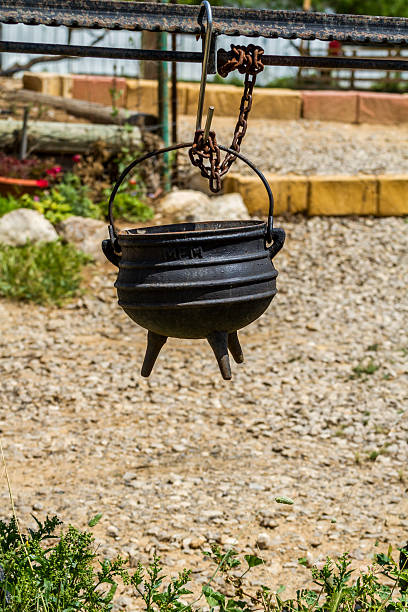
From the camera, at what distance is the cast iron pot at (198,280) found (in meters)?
2.08

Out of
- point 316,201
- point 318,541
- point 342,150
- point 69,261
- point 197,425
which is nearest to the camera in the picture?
point 318,541

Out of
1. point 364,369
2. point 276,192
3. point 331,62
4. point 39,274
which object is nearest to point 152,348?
point 331,62

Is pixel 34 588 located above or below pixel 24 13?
below

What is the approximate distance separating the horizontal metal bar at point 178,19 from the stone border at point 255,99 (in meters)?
8.83

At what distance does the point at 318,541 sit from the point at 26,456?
183 cm

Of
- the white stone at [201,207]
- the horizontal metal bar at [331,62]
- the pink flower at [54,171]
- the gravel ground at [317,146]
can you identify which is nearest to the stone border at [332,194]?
the white stone at [201,207]

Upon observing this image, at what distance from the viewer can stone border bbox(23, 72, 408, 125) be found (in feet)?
36.3

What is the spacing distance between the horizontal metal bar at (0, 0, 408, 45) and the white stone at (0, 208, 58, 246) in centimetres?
517

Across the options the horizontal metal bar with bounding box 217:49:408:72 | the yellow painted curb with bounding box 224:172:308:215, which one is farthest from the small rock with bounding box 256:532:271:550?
the yellow painted curb with bounding box 224:172:308:215

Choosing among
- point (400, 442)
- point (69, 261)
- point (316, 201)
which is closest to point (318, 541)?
point (400, 442)

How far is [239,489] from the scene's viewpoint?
159 inches

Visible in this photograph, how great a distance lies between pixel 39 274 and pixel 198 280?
16.1 feet

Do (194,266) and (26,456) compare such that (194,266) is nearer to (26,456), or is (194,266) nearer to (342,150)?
(26,456)

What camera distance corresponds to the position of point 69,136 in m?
8.45
